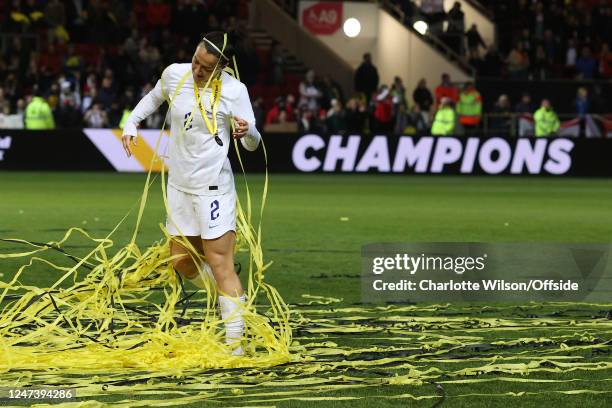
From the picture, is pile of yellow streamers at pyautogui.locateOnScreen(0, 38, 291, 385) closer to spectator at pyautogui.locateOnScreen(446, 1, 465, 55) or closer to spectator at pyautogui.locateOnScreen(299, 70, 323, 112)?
spectator at pyautogui.locateOnScreen(299, 70, 323, 112)

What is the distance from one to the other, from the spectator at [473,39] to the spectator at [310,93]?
5.79 metres

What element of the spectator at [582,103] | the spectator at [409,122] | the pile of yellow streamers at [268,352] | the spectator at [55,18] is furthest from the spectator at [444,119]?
the pile of yellow streamers at [268,352]

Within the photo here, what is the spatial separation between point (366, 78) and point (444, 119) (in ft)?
13.3

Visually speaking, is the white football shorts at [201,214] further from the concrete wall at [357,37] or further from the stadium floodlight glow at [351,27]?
the concrete wall at [357,37]

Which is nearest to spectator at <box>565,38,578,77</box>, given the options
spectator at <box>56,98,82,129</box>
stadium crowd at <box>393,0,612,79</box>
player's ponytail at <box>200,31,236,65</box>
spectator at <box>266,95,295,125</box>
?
stadium crowd at <box>393,0,612,79</box>

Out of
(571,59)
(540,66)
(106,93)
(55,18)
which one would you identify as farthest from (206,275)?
(571,59)

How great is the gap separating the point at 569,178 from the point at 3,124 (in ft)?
44.2

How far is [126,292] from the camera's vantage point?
29.5ft

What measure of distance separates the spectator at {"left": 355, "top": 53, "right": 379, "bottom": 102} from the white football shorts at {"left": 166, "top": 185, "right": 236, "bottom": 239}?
90.2ft

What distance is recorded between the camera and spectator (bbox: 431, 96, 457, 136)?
3212 cm

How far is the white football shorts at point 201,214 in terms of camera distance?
26.6 ft

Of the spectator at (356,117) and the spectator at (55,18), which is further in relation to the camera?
the spectator at (55,18)

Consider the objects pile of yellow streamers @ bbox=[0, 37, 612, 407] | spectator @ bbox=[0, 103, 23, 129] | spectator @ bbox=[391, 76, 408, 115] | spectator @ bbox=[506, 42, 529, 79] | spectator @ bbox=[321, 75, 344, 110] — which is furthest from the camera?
spectator @ bbox=[506, 42, 529, 79]

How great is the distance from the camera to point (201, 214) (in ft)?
26.7
